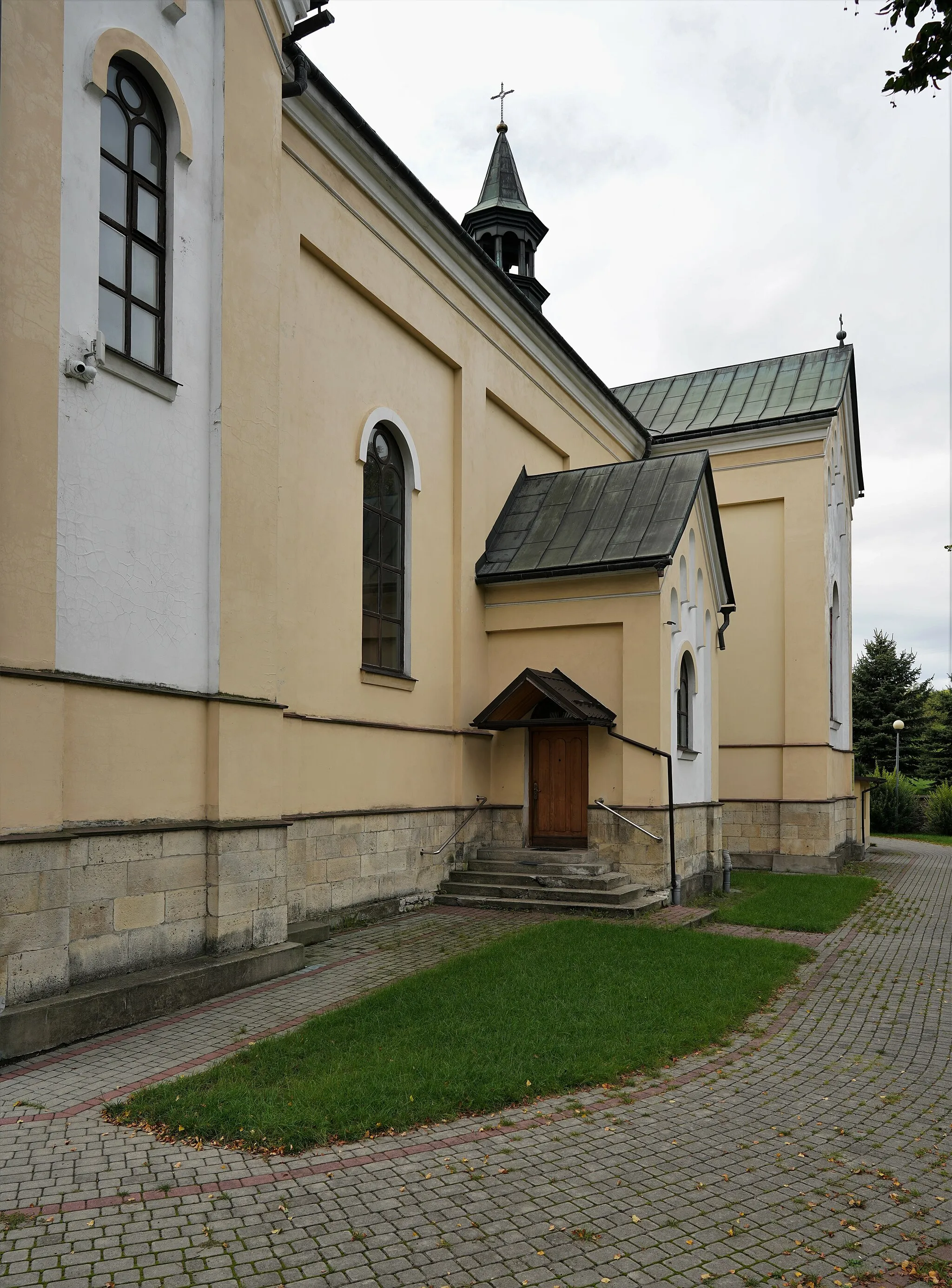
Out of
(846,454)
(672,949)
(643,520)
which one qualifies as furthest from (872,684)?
(672,949)

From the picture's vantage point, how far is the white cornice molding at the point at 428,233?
40.5ft

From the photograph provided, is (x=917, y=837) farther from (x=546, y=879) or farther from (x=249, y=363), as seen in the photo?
(x=249, y=363)

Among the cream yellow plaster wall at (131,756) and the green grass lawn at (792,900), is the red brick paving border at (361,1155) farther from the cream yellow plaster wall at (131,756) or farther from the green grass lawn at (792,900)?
the green grass lawn at (792,900)

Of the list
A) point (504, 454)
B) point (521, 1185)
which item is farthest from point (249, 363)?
point (504, 454)

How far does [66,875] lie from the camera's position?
24.1 feet

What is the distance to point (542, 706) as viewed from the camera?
638 inches

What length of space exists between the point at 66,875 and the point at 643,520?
447 inches

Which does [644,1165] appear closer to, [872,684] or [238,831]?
[238,831]

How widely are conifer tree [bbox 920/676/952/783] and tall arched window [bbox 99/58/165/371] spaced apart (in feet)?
131

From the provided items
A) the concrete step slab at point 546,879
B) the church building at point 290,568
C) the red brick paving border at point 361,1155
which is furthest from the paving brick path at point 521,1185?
the concrete step slab at point 546,879

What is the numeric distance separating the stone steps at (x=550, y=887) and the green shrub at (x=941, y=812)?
25.2 meters

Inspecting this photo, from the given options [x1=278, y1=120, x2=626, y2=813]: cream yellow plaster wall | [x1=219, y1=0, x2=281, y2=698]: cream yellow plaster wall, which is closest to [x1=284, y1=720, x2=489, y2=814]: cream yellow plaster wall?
[x1=278, y1=120, x2=626, y2=813]: cream yellow plaster wall

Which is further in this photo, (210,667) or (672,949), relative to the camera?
(672,949)

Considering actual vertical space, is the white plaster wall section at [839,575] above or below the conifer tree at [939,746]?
above
